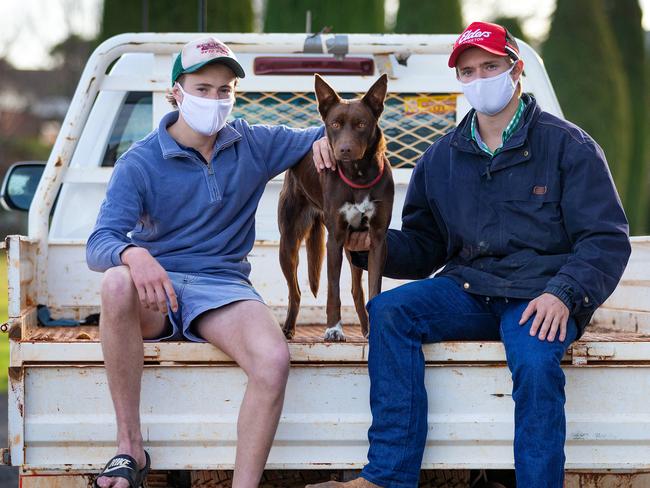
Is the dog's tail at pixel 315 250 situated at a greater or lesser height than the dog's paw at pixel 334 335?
Result: greater

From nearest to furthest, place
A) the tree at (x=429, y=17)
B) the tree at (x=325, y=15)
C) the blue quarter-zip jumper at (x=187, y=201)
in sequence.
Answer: the blue quarter-zip jumper at (x=187, y=201) → the tree at (x=325, y=15) → the tree at (x=429, y=17)

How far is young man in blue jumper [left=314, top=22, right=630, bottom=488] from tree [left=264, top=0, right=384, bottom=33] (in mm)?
9286

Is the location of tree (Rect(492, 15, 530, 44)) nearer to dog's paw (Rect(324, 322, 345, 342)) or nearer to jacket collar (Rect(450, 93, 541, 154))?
jacket collar (Rect(450, 93, 541, 154))

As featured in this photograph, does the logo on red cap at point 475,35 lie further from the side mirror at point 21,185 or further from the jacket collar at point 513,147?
the side mirror at point 21,185

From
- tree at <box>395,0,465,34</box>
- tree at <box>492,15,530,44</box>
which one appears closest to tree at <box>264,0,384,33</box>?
tree at <box>395,0,465,34</box>

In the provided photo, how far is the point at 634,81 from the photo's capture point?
15234 mm


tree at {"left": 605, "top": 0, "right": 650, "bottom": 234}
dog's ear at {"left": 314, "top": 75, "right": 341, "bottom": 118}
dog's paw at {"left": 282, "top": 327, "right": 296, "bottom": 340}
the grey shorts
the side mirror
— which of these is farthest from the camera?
tree at {"left": 605, "top": 0, "right": 650, "bottom": 234}

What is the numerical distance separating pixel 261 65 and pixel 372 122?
3.85ft

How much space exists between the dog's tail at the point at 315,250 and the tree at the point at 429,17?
10.0 meters

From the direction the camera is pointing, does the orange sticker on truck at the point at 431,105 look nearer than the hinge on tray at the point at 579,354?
No

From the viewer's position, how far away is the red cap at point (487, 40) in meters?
3.64

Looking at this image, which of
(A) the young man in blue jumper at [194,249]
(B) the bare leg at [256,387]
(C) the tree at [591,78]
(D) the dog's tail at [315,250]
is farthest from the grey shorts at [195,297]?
(C) the tree at [591,78]

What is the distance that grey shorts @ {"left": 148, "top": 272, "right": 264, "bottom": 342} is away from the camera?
3467mm

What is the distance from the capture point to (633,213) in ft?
49.0
